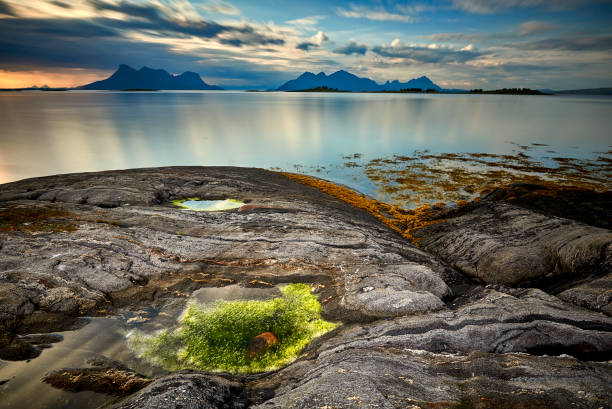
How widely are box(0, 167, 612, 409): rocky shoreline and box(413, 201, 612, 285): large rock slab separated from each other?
2.5 inches

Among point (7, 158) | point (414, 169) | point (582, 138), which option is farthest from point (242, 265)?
point (582, 138)

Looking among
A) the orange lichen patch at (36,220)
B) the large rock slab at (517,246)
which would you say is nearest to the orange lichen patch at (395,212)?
the large rock slab at (517,246)

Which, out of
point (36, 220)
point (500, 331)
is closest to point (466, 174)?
point (500, 331)

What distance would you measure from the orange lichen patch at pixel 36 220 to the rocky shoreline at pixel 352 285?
0.08 metres

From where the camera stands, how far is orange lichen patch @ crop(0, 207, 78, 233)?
33.6 ft

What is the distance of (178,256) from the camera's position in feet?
33.7

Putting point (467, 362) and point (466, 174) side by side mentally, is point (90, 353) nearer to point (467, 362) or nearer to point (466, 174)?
point (467, 362)

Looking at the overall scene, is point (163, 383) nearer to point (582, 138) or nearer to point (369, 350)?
point (369, 350)

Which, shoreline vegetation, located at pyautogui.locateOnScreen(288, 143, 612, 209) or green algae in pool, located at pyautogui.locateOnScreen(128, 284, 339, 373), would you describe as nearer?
green algae in pool, located at pyautogui.locateOnScreen(128, 284, 339, 373)

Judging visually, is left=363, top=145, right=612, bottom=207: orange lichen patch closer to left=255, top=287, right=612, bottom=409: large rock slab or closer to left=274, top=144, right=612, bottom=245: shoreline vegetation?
left=274, top=144, right=612, bottom=245: shoreline vegetation

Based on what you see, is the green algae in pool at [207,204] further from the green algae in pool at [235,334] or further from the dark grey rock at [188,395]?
the dark grey rock at [188,395]

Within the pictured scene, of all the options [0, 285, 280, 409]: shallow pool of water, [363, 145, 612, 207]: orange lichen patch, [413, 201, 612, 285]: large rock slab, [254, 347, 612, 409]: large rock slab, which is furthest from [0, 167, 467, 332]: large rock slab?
[363, 145, 612, 207]: orange lichen patch

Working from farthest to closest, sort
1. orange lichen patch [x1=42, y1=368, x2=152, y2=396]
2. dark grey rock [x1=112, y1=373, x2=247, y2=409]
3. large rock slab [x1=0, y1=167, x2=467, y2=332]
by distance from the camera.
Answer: large rock slab [x1=0, y1=167, x2=467, y2=332]
orange lichen patch [x1=42, y1=368, x2=152, y2=396]
dark grey rock [x1=112, y1=373, x2=247, y2=409]

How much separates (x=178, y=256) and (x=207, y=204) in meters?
6.41
